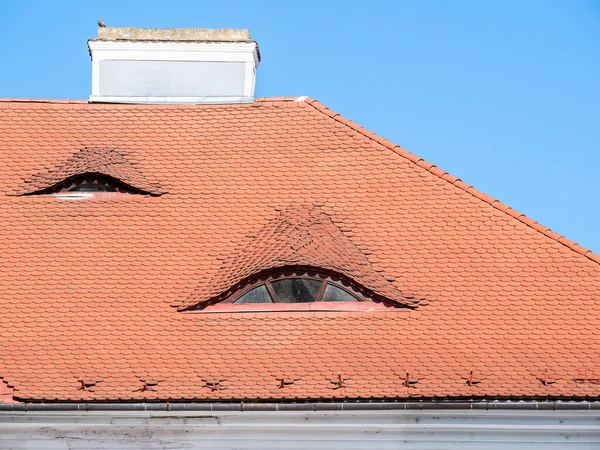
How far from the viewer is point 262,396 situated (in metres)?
13.0

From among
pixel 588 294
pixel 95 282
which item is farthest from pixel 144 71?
pixel 588 294

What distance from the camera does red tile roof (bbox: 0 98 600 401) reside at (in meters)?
13.3

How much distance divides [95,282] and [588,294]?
5.45m

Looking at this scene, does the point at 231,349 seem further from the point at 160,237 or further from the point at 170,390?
the point at 160,237

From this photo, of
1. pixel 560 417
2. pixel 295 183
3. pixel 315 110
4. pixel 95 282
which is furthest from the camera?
pixel 315 110

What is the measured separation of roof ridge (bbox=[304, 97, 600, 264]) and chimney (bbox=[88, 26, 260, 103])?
78.7 inches

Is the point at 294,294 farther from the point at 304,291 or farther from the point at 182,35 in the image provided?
the point at 182,35

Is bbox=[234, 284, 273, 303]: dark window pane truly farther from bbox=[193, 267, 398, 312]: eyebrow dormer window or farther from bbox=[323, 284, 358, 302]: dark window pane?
bbox=[323, 284, 358, 302]: dark window pane

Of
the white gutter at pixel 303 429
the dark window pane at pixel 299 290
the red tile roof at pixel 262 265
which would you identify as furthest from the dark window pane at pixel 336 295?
the white gutter at pixel 303 429

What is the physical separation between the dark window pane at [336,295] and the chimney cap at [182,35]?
5.86 meters

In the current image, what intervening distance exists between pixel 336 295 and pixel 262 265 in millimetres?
881

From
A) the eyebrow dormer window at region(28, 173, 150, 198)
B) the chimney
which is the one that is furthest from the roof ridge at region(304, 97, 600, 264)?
the eyebrow dormer window at region(28, 173, 150, 198)

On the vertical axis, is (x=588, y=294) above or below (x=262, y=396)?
above

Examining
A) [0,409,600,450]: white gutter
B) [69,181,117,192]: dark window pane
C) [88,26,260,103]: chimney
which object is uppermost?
[88,26,260,103]: chimney
